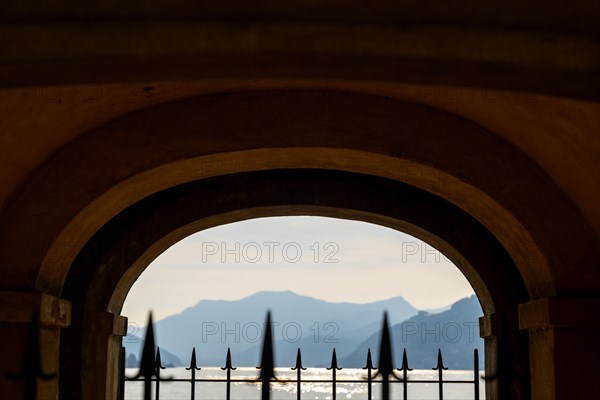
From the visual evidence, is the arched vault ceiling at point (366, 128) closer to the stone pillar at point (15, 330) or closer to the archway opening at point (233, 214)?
the stone pillar at point (15, 330)

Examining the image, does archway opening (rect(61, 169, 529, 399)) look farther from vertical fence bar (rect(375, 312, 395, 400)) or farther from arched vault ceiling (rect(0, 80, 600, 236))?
vertical fence bar (rect(375, 312, 395, 400))

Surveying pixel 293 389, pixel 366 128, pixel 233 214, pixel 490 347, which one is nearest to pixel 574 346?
pixel 366 128

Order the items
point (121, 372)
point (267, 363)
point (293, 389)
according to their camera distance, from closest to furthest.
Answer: point (267, 363) < point (121, 372) < point (293, 389)

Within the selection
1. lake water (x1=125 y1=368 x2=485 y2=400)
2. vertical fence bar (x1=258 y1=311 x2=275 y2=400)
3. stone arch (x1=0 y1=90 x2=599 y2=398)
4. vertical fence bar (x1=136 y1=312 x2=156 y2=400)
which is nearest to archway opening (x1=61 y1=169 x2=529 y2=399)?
stone arch (x1=0 y1=90 x2=599 y2=398)

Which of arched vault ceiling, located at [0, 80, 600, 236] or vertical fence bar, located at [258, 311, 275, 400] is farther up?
arched vault ceiling, located at [0, 80, 600, 236]

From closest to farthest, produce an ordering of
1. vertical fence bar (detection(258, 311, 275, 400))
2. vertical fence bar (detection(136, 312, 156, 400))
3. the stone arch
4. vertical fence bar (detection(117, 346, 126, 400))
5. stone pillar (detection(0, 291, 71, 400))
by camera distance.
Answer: vertical fence bar (detection(136, 312, 156, 400))
vertical fence bar (detection(258, 311, 275, 400))
stone pillar (detection(0, 291, 71, 400))
the stone arch
vertical fence bar (detection(117, 346, 126, 400))

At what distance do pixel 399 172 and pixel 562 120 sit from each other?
68.2 inches

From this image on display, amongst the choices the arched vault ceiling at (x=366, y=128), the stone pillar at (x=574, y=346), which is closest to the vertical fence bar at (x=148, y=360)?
the arched vault ceiling at (x=366, y=128)

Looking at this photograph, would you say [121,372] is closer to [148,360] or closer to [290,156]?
[290,156]

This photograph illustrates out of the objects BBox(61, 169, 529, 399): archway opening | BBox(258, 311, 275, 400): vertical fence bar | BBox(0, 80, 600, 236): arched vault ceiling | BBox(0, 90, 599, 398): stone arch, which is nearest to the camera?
BBox(258, 311, 275, 400): vertical fence bar

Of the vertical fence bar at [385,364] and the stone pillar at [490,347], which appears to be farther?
the stone pillar at [490,347]

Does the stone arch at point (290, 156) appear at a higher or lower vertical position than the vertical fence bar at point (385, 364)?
higher

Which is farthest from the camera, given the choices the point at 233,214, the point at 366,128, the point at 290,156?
the point at 233,214

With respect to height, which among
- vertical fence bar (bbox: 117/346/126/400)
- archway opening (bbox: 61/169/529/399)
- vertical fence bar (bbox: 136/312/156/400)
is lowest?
vertical fence bar (bbox: 117/346/126/400)
